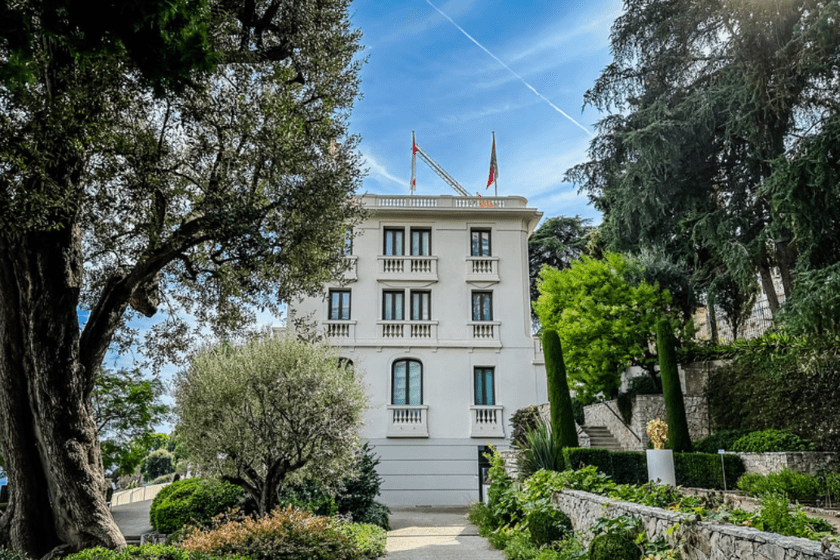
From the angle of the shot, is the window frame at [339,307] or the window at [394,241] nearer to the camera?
the window frame at [339,307]

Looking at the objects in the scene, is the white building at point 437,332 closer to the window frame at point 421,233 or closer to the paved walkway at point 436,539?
the window frame at point 421,233

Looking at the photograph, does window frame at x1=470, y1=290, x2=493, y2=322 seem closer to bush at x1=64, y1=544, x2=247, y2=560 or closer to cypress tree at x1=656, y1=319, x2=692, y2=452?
cypress tree at x1=656, y1=319, x2=692, y2=452

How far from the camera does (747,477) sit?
13344 mm

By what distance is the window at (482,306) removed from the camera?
79.7 feet

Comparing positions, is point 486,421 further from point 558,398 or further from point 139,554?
point 139,554

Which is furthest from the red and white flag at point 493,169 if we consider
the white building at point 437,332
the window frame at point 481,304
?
the window frame at point 481,304

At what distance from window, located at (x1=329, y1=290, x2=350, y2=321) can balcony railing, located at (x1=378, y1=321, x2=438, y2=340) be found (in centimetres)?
151

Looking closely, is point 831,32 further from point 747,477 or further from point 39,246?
point 39,246

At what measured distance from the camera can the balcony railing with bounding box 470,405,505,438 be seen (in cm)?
2264

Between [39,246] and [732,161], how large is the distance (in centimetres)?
1936

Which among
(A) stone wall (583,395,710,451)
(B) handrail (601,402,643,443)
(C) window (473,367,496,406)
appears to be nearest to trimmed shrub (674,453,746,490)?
(A) stone wall (583,395,710,451)

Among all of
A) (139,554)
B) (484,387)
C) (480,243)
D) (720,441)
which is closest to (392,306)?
(480,243)

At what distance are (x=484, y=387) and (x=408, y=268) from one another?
5.56 meters

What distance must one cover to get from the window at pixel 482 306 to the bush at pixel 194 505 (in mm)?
12475
